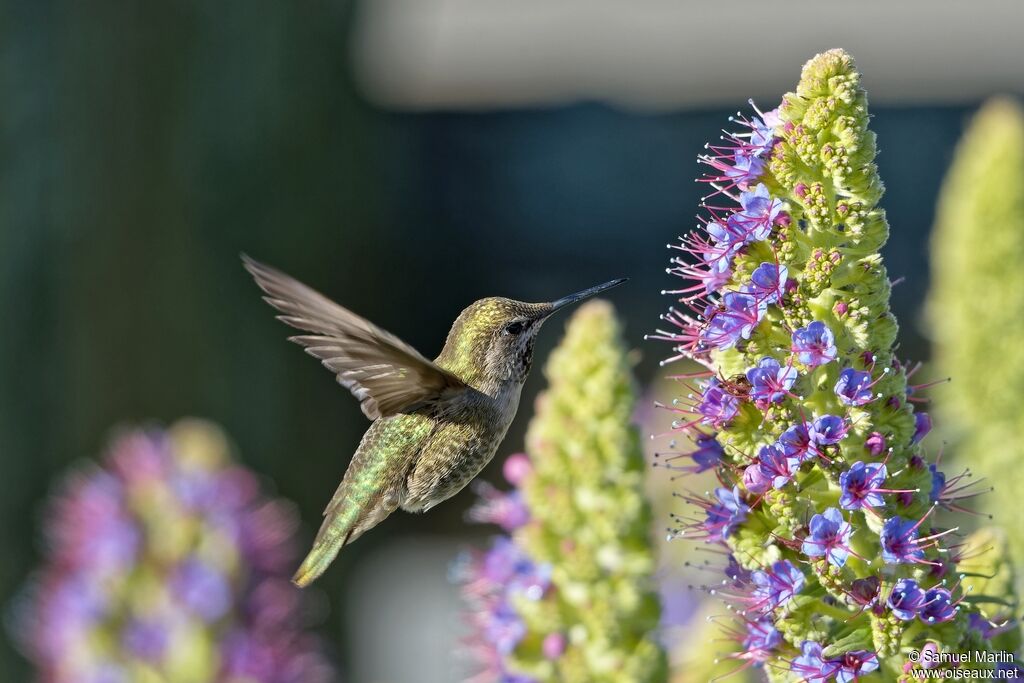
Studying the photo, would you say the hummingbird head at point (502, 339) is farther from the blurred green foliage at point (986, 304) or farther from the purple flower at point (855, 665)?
the blurred green foliage at point (986, 304)

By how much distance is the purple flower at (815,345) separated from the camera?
7.98 ft

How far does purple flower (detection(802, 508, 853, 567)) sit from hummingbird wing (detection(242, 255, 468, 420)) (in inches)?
42.7

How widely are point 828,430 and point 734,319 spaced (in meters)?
0.25

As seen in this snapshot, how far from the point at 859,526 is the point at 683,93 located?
10.8 metres

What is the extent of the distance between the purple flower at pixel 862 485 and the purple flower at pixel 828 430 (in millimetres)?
57

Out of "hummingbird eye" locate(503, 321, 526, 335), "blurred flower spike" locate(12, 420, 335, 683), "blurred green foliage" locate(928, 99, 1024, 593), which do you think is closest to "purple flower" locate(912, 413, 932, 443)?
"hummingbird eye" locate(503, 321, 526, 335)

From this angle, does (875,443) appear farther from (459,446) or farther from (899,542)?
(459,446)

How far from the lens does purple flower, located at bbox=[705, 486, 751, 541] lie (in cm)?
251

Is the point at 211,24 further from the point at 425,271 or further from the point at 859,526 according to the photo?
the point at 859,526

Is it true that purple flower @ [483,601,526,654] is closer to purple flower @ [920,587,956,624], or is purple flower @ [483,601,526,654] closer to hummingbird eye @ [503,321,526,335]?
hummingbird eye @ [503,321,526,335]

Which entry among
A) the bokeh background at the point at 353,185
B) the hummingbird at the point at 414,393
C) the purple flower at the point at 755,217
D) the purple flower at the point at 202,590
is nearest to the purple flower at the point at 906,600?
the purple flower at the point at 755,217

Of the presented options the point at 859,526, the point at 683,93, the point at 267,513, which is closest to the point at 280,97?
the point at 683,93

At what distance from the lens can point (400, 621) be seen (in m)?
11.0

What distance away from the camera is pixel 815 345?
8.03 feet
